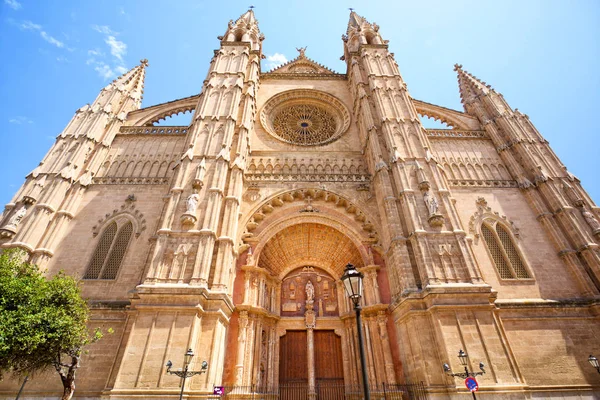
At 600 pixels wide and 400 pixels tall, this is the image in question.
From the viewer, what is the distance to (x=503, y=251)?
1481 centimetres

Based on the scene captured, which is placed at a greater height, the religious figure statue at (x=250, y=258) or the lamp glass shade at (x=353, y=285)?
the religious figure statue at (x=250, y=258)

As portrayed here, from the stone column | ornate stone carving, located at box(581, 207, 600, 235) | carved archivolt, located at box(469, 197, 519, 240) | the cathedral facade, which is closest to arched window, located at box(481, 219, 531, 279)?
the cathedral facade

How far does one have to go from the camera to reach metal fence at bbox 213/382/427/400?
10966 mm

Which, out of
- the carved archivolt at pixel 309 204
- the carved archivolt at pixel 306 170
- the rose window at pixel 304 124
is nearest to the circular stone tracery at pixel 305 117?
the rose window at pixel 304 124

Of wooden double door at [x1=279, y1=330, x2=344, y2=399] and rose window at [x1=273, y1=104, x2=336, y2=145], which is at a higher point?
rose window at [x1=273, y1=104, x2=336, y2=145]

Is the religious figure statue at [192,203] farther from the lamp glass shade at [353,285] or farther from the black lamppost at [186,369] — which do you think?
the lamp glass shade at [353,285]

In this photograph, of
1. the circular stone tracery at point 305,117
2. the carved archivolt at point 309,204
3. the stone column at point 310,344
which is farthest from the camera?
the circular stone tracery at point 305,117

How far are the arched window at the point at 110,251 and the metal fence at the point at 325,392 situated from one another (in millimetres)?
7479

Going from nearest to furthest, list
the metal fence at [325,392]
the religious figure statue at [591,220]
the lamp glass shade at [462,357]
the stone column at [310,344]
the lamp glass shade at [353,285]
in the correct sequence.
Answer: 1. the lamp glass shade at [353,285]
2. the lamp glass shade at [462,357]
3. the metal fence at [325,392]
4. the stone column at [310,344]
5. the religious figure statue at [591,220]

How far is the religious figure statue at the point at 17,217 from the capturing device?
1352 centimetres

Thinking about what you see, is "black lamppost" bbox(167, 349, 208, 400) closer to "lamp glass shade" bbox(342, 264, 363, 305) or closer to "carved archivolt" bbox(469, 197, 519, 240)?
"lamp glass shade" bbox(342, 264, 363, 305)

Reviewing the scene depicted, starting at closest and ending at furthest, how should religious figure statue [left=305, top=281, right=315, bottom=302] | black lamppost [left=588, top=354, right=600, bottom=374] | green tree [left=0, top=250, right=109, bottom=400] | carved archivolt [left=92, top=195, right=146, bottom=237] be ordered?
green tree [left=0, top=250, right=109, bottom=400] → black lamppost [left=588, top=354, right=600, bottom=374] → carved archivolt [left=92, top=195, right=146, bottom=237] → religious figure statue [left=305, top=281, right=315, bottom=302]

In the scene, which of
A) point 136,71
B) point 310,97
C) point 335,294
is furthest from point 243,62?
point 335,294

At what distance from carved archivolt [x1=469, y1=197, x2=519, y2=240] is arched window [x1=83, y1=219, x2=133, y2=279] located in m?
17.1
